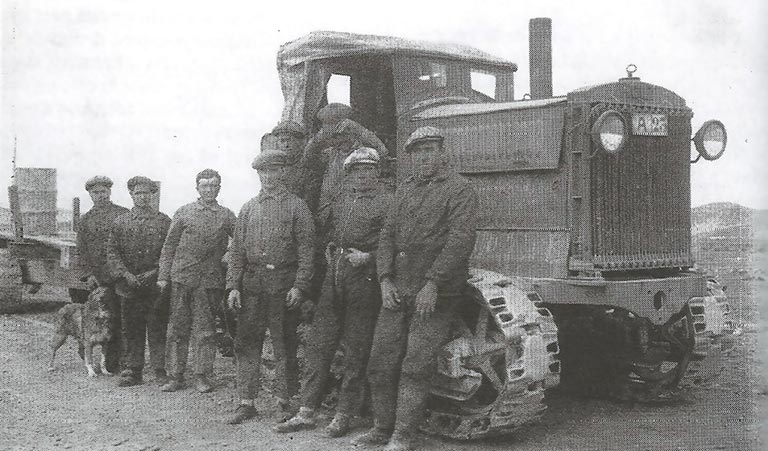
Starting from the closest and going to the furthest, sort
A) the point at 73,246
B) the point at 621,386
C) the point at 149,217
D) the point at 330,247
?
1. the point at 330,247
2. the point at 621,386
3. the point at 149,217
4. the point at 73,246

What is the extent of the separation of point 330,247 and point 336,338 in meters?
0.72

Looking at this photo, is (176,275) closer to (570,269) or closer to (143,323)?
(143,323)

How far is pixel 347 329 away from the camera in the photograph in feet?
19.8

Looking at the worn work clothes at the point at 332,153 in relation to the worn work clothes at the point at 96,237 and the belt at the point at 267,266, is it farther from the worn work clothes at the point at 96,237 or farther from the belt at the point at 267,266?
the worn work clothes at the point at 96,237

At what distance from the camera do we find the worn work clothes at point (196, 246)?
7395 mm

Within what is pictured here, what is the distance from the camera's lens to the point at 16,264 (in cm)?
1232

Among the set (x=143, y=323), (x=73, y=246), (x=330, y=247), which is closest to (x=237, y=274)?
(x=330, y=247)

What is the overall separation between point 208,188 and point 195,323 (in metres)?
1.21

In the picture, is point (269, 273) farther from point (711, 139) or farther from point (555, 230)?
point (711, 139)

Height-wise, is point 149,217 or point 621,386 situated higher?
point 149,217

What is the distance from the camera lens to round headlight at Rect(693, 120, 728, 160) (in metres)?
6.49

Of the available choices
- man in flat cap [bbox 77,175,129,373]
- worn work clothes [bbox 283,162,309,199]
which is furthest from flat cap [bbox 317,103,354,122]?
man in flat cap [bbox 77,175,129,373]

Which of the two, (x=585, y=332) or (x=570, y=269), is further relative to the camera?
(x=585, y=332)

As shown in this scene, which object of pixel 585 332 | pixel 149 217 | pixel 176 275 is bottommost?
pixel 585 332
